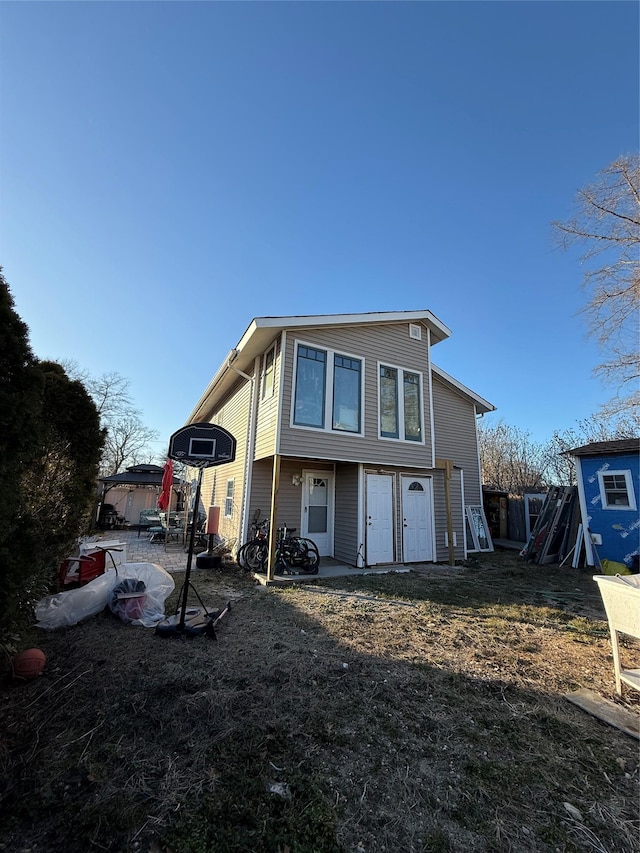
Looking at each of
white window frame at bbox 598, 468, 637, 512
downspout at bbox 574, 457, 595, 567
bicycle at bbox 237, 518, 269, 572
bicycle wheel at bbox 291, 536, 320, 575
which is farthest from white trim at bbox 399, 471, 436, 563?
white window frame at bbox 598, 468, 637, 512

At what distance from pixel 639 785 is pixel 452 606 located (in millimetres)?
3705

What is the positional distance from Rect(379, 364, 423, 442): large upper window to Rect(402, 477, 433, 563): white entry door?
1.35 meters

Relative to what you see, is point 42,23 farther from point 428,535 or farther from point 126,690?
point 428,535

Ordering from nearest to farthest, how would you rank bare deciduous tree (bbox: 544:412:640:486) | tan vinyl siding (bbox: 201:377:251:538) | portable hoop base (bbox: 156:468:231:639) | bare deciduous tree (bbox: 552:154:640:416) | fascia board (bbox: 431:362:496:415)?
portable hoop base (bbox: 156:468:231:639)
bare deciduous tree (bbox: 552:154:640:416)
tan vinyl siding (bbox: 201:377:251:538)
fascia board (bbox: 431:362:496:415)
bare deciduous tree (bbox: 544:412:640:486)

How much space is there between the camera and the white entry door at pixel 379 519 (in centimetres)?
855

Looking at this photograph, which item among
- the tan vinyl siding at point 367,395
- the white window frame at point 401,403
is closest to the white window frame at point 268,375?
the tan vinyl siding at point 367,395

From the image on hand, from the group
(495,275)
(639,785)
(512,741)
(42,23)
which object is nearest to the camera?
(639,785)

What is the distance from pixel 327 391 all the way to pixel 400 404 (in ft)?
7.36

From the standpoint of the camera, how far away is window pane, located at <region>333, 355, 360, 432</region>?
8.11m

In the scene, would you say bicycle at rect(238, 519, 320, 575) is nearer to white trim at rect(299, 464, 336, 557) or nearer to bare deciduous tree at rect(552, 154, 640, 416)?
white trim at rect(299, 464, 336, 557)

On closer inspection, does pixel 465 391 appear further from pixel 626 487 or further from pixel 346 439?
pixel 346 439

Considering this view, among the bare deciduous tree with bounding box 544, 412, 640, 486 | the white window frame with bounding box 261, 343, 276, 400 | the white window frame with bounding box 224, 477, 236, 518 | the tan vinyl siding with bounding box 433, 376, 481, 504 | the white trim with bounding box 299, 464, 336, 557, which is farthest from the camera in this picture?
the bare deciduous tree with bounding box 544, 412, 640, 486

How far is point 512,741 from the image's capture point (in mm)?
2420

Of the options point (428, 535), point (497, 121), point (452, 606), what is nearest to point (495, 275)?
point (497, 121)
